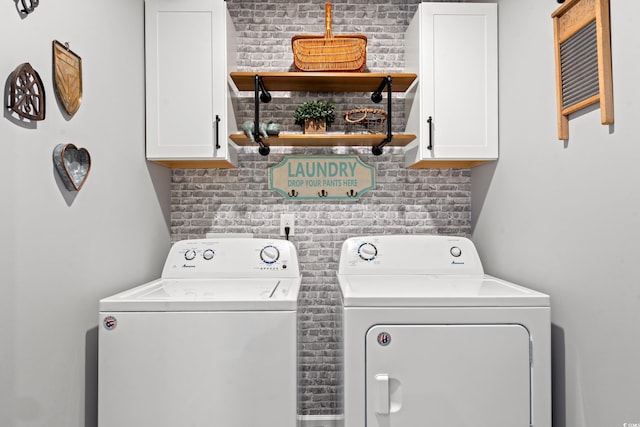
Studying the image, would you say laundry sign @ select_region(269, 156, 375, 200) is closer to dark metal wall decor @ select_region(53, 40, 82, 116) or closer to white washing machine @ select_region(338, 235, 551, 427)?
white washing machine @ select_region(338, 235, 551, 427)

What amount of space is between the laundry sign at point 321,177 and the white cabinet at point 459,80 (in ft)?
1.46

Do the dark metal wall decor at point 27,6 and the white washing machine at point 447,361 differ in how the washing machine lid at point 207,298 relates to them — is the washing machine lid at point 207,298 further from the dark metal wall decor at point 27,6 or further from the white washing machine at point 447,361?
the dark metal wall decor at point 27,6

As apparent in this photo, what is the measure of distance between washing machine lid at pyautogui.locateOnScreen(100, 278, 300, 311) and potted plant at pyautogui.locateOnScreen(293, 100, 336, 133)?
0.84 m

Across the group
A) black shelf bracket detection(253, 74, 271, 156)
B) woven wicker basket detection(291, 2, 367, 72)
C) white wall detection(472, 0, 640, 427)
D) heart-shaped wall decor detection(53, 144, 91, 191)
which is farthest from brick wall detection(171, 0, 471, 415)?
heart-shaped wall decor detection(53, 144, 91, 191)

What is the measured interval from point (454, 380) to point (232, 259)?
1120mm

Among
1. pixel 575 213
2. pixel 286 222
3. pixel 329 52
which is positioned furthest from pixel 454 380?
pixel 329 52

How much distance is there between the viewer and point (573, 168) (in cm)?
147

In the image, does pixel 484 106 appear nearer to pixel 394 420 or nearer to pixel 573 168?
pixel 573 168

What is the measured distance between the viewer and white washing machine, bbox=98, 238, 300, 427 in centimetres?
145

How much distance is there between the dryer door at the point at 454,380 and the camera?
4.86ft

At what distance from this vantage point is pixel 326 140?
2172 millimetres

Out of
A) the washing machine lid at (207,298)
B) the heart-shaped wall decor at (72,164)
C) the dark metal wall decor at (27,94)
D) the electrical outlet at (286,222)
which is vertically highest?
the dark metal wall decor at (27,94)

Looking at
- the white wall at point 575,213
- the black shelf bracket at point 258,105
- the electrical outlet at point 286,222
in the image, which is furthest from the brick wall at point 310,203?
the white wall at point 575,213

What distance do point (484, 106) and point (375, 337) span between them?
4.08ft
